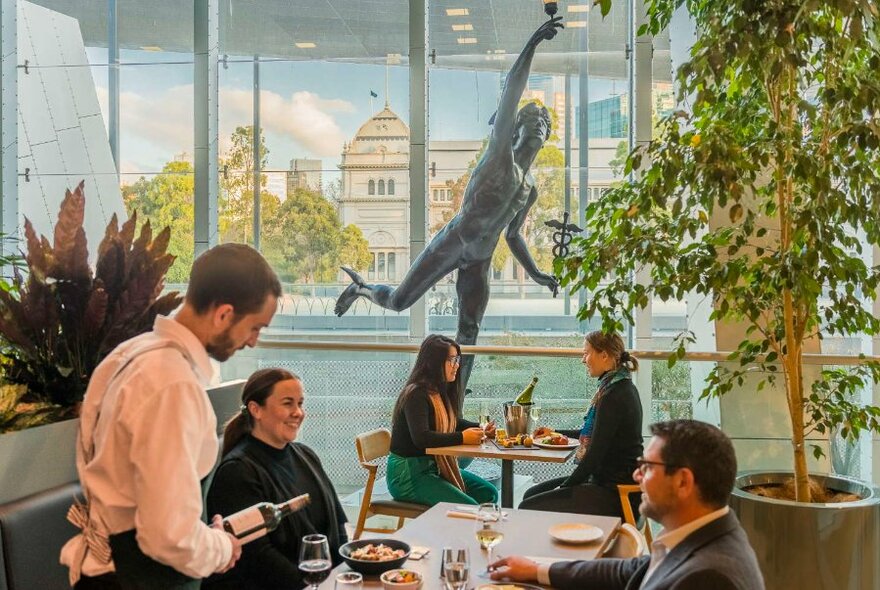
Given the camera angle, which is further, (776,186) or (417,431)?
(417,431)

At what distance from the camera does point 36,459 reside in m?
3.15

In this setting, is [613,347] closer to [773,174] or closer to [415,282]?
[773,174]

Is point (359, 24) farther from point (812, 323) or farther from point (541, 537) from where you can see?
point (541, 537)

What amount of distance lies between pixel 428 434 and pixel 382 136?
3.96m

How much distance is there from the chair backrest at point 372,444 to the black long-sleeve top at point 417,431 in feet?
0.58

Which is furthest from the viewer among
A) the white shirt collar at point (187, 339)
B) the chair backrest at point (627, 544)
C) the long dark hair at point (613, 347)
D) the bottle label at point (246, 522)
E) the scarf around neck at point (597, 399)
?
the long dark hair at point (613, 347)

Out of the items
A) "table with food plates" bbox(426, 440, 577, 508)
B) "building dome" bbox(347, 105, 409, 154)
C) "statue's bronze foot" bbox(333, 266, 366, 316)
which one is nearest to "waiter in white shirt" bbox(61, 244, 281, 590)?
"table with food plates" bbox(426, 440, 577, 508)

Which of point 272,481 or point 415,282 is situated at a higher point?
point 415,282

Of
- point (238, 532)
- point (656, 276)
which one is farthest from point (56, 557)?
point (656, 276)

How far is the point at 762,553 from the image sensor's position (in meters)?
3.72

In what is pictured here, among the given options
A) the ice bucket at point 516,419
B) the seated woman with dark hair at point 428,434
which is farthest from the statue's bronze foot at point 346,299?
the ice bucket at point 516,419

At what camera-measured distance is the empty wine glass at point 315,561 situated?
2.29m

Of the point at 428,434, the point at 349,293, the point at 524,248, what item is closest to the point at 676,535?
the point at 428,434

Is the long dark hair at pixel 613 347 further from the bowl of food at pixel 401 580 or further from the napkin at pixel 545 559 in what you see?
the bowl of food at pixel 401 580
